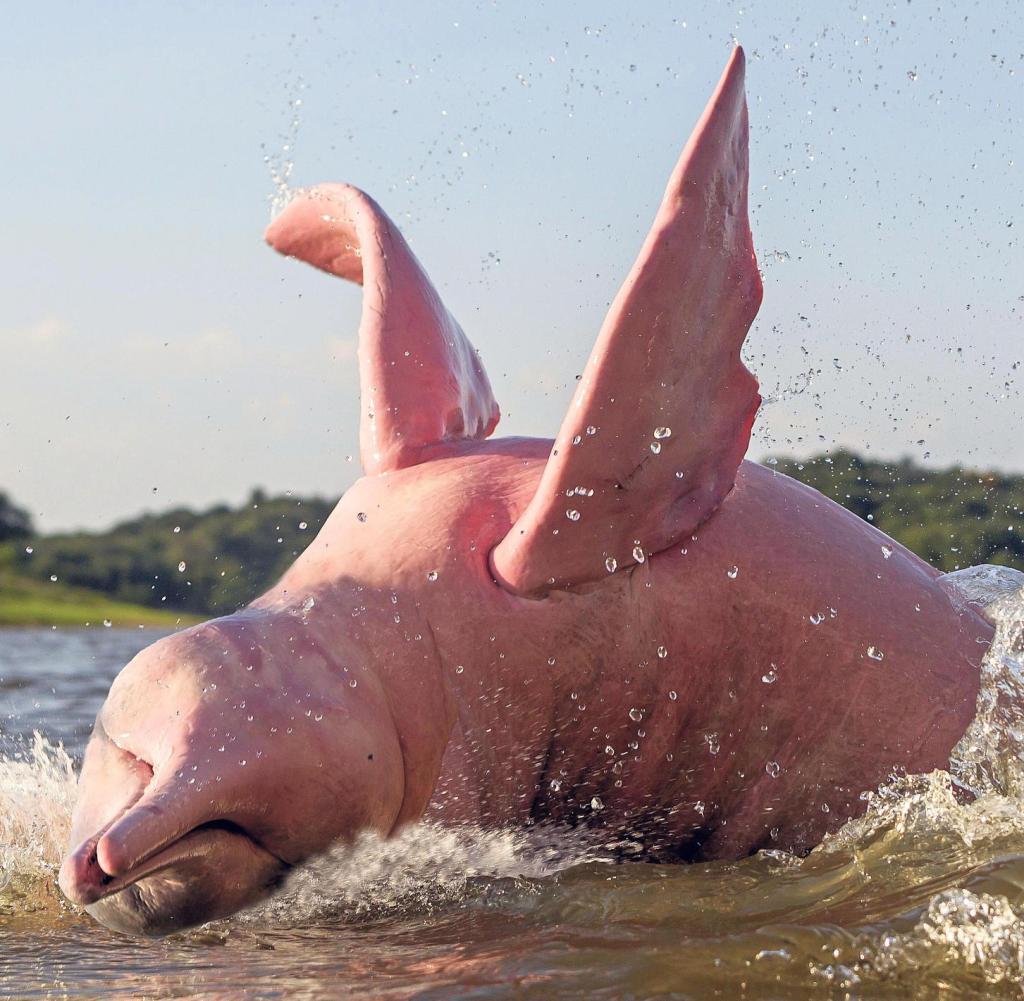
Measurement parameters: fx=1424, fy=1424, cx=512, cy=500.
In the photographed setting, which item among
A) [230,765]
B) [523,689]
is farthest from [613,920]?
[230,765]

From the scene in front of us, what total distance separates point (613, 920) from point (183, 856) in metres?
0.90

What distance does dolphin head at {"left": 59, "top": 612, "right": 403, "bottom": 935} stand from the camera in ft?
9.30

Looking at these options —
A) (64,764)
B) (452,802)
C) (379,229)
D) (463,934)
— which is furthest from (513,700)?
(64,764)

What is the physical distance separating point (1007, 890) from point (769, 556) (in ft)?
3.22

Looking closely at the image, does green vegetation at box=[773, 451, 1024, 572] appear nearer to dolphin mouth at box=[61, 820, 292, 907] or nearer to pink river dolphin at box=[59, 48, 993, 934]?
pink river dolphin at box=[59, 48, 993, 934]

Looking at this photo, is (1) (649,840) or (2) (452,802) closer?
(2) (452,802)

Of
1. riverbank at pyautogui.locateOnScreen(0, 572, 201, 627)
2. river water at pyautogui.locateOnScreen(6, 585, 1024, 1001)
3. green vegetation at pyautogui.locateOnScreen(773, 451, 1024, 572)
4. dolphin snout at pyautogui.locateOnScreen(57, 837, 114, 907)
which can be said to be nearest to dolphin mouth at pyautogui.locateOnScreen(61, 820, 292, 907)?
dolphin snout at pyautogui.locateOnScreen(57, 837, 114, 907)

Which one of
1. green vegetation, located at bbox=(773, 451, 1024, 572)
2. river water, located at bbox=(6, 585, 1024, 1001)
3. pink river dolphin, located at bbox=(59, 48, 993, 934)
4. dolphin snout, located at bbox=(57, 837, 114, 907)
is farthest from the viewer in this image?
green vegetation, located at bbox=(773, 451, 1024, 572)

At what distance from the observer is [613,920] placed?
2.99 m

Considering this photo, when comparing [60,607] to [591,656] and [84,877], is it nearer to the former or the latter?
[591,656]

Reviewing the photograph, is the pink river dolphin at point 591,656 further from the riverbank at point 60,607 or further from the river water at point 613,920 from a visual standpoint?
the riverbank at point 60,607

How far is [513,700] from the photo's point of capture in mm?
3242

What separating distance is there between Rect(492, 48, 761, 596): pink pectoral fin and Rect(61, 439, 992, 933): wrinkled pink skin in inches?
5.2

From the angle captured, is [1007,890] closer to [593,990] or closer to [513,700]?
[593,990]
